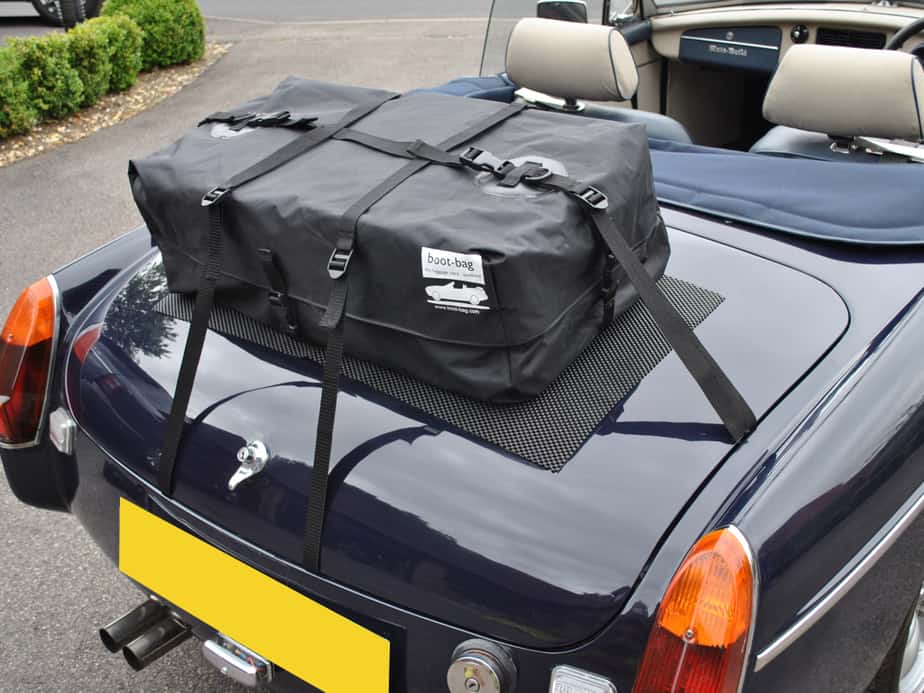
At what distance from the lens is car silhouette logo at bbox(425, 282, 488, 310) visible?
1357 millimetres

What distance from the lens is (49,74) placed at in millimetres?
6988

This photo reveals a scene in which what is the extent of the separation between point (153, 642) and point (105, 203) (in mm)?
4514

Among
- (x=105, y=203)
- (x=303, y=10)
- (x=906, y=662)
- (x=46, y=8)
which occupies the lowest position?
(x=105, y=203)

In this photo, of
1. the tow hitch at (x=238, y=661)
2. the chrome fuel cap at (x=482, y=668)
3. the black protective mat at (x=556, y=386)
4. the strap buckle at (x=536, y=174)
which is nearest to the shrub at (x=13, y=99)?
the black protective mat at (x=556, y=386)

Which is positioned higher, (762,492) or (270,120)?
(270,120)

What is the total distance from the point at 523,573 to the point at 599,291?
0.52m

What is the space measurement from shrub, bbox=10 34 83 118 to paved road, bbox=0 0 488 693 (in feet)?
1.35

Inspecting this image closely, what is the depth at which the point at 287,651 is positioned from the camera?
1.54 meters

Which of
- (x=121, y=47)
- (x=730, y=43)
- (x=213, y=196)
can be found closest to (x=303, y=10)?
(x=121, y=47)

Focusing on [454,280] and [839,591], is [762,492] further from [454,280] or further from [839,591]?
[454,280]

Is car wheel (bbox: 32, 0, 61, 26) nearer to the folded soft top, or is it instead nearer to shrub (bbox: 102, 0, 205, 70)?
shrub (bbox: 102, 0, 205, 70)

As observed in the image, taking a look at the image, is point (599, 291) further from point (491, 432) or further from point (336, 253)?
point (336, 253)

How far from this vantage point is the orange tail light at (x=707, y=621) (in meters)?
1.21

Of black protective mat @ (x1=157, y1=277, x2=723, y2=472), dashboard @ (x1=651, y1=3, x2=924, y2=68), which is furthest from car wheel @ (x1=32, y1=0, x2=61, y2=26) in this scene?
black protective mat @ (x1=157, y1=277, x2=723, y2=472)
